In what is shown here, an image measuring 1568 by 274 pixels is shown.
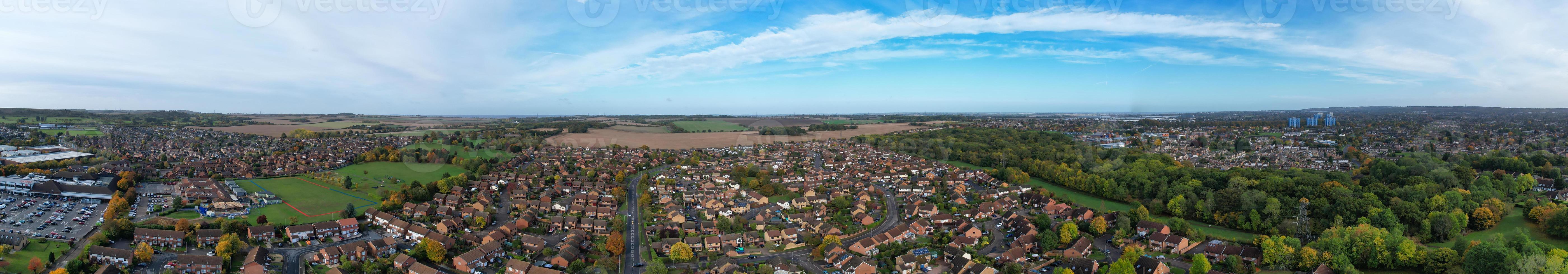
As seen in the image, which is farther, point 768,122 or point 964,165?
point 768,122

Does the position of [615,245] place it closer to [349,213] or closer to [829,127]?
[349,213]

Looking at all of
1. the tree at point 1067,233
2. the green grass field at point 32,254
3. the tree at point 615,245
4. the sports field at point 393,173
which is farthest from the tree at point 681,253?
the sports field at point 393,173

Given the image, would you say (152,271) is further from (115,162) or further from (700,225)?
(115,162)

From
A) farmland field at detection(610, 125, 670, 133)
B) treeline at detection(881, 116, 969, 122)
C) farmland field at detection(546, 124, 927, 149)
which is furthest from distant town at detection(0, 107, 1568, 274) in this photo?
treeline at detection(881, 116, 969, 122)

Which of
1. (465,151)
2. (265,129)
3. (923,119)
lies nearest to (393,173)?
(465,151)

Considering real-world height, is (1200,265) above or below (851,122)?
below
